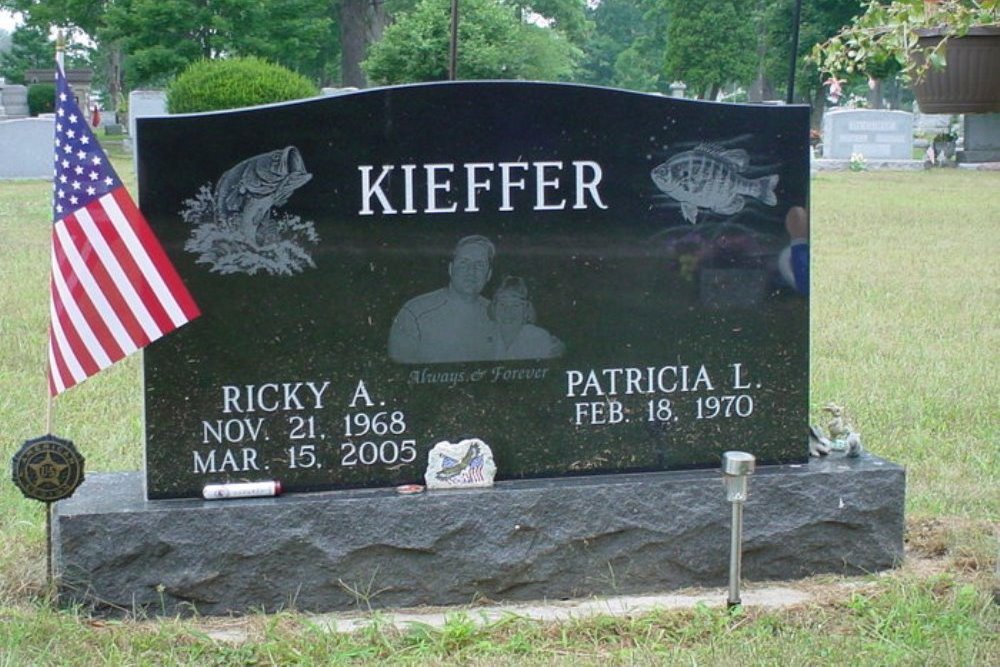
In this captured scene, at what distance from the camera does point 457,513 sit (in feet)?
13.8

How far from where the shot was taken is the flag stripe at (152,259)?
4.00 metres

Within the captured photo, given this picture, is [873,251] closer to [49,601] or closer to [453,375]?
[453,375]

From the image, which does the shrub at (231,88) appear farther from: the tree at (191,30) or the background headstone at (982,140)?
the tree at (191,30)

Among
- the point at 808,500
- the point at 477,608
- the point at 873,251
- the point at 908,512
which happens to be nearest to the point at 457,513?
the point at 477,608

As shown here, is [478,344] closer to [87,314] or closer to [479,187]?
[479,187]

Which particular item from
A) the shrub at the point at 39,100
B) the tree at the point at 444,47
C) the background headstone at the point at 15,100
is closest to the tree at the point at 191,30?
the background headstone at the point at 15,100

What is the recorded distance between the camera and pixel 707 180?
4.40 m

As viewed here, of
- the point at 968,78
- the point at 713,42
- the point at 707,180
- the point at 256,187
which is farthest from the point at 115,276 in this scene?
the point at 713,42

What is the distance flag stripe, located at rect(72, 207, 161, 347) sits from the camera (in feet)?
13.2

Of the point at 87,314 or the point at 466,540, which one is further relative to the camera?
the point at 466,540

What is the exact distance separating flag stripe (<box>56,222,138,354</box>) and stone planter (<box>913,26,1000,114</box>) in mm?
5232

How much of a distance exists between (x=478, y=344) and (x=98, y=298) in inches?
43.5

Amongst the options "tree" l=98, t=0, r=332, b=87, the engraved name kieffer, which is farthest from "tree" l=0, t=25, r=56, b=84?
the engraved name kieffer

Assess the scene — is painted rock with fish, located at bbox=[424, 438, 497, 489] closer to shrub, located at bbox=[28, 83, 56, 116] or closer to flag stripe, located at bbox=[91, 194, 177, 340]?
flag stripe, located at bbox=[91, 194, 177, 340]
